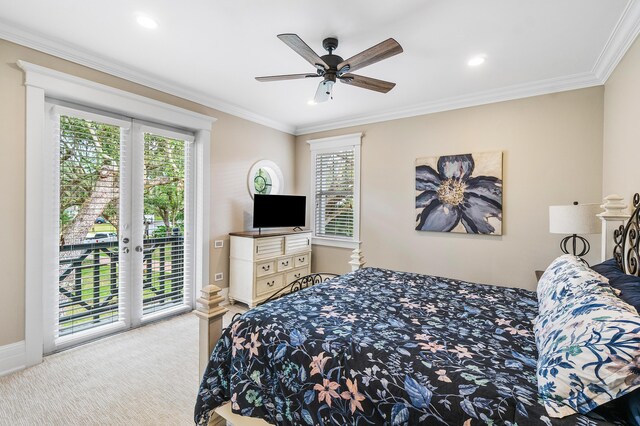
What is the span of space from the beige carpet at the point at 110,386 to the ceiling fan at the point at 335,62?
2619 millimetres

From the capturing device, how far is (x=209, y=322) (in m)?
1.78

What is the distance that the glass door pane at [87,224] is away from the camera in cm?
276

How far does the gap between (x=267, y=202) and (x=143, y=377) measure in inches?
97.5

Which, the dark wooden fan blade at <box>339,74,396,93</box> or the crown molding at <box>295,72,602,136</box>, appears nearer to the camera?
the dark wooden fan blade at <box>339,74,396,93</box>

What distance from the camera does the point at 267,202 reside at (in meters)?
4.22

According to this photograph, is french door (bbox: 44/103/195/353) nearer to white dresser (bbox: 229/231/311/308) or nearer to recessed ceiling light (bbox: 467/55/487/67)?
white dresser (bbox: 229/231/311/308)

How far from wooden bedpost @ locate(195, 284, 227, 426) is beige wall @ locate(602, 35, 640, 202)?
3.13 m

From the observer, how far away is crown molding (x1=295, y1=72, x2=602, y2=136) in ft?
10.2

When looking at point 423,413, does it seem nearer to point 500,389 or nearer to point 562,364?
point 500,389

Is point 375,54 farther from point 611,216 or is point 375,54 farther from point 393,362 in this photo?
point 611,216

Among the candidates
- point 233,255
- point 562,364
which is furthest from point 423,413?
point 233,255

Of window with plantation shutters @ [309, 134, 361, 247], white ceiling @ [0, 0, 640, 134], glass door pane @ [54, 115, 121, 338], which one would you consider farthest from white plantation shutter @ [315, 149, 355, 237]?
glass door pane @ [54, 115, 121, 338]

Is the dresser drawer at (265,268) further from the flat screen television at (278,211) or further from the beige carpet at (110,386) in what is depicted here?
Answer: the beige carpet at (110,386)

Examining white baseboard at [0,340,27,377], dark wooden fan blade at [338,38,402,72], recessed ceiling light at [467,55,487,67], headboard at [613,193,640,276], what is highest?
recessed ceiling light at [467,55,487,67]
